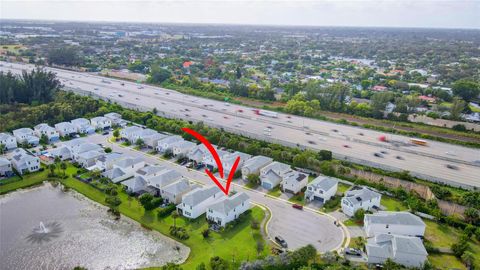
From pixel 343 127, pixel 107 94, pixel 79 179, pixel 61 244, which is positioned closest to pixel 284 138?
pixel 343 127

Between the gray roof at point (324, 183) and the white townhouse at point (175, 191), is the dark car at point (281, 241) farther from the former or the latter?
the white townhouse at point (175, 191)

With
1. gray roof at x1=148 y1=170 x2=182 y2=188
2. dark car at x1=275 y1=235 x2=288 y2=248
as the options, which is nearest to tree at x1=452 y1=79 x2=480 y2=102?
dark car at x1=275 y1=235 x2=288 y2=248

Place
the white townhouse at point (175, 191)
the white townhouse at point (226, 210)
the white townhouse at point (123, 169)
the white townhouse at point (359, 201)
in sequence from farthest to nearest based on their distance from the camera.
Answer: the white townhouse at point (123, 169), the white townhouse at point (175, 191), the white townhouse at point (359, 201), the white townhouse at point (226, 210)

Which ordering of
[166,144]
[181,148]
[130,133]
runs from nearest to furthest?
[181,148] < [166,144] < [130,133]

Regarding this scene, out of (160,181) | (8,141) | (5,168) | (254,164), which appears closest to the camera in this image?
(160,181)

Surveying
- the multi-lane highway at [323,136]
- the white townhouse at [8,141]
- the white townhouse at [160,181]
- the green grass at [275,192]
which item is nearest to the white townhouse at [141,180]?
the white townhouse at [160,181]

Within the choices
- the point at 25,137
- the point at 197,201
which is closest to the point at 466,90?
the point at 197,201

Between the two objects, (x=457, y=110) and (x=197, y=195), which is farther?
(x=457, y=110)

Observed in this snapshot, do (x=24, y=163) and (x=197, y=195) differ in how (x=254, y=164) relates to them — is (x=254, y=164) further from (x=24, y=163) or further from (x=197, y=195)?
(x=24, y=163)
